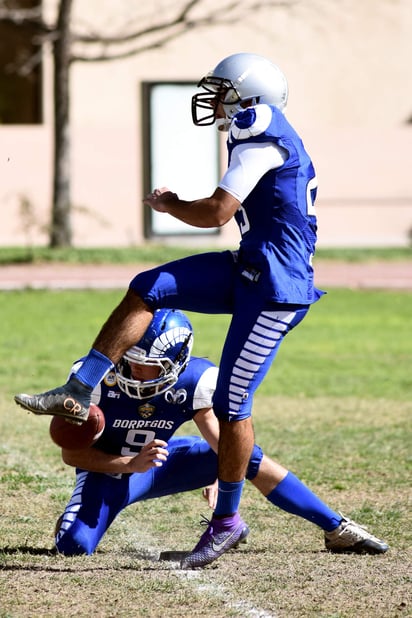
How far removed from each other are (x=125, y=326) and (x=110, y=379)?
2.35 ft

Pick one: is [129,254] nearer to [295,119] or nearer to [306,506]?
[295,119]

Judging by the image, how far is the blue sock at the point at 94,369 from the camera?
4875mm

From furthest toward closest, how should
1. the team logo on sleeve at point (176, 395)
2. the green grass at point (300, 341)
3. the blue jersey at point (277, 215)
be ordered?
the green grass at point (300, 341) → the team logo on sleeve at point (176, 395) → the blue jersey at point (277, 215)

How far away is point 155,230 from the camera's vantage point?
24062 mm

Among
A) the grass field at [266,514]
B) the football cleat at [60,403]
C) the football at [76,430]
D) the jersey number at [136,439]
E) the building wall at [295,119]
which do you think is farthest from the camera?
the building wall at [295,119]

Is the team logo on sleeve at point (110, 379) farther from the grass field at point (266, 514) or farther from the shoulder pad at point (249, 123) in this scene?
the shoulder pad at point (249, 123)

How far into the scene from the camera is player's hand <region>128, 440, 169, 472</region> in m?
5.25

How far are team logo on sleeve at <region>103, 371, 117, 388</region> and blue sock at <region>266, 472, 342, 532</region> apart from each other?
888 millimetres

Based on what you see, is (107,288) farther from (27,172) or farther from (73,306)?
(27,172)

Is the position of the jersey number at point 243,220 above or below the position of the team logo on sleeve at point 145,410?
above

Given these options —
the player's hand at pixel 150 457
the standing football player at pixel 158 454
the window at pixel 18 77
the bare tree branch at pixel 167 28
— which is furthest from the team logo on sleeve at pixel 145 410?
the window at pixel 18 77

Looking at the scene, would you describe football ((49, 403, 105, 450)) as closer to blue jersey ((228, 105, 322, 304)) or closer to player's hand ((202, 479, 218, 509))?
player's hand ((202, 479, 218, 509))

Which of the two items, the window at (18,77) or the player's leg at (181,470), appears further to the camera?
the window at (18,77)

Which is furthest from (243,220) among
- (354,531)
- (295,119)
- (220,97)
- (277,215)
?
(295,119)
